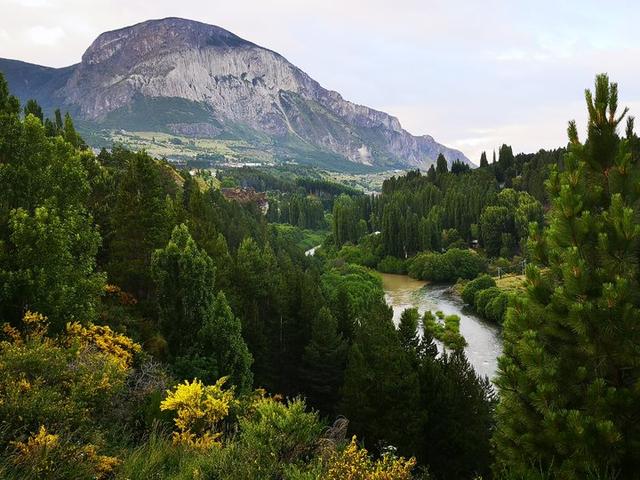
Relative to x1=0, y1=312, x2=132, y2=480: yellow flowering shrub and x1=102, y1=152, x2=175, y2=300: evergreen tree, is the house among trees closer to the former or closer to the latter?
x1=102, y1=152, x2=175, y2=300: evergreen tree

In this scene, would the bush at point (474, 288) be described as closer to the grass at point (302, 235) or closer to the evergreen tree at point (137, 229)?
the evergreen tree at point (137, 229)

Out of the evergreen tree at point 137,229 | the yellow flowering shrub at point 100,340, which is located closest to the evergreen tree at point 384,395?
the yellow flowering shrub at point 100,340

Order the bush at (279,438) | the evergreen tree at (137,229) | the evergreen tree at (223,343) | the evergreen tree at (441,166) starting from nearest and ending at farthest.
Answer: the bush at (279,438), the evergreen tree at (223,343), the evergreen tree at (137,229), the evergreen tree at (441,166)

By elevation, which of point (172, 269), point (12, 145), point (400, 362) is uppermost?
point (12, 145)

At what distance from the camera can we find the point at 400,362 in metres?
26.4

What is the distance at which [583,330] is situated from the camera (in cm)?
1024

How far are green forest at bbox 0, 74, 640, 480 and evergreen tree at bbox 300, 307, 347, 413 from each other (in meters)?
0.14

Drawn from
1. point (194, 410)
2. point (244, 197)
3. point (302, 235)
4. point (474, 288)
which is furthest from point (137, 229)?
point (302, 235)

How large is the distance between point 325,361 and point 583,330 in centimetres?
2510

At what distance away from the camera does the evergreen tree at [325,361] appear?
111ft

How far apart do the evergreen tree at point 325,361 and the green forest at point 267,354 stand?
0.14 metres

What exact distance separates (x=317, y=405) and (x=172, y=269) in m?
14.8

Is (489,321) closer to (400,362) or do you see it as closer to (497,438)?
(400,362)

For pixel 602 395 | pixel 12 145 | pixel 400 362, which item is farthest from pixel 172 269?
pixel 602 395
